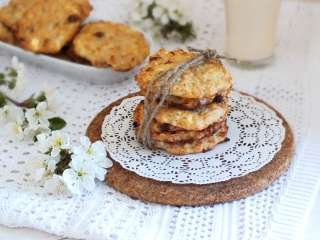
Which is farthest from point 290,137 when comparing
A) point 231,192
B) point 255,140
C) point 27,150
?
point 27,150

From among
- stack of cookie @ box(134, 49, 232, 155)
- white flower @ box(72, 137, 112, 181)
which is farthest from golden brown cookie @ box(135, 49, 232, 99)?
white flower @ box(72, 137, 112, 181)

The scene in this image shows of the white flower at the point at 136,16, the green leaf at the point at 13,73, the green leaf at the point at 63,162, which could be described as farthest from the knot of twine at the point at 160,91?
the white flower at the point at 136,16

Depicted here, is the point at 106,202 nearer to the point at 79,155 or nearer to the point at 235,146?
the point at 79,155

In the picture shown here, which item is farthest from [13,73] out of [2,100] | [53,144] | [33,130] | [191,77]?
[191,77]

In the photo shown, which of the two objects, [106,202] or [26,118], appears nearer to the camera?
[106,202]

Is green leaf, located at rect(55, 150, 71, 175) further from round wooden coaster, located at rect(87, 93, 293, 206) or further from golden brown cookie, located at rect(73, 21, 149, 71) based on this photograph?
golden brown cookie, located at rect(73, 21, 149, 71)

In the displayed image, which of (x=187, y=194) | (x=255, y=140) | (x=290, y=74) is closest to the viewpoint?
(x=187, y=194)
